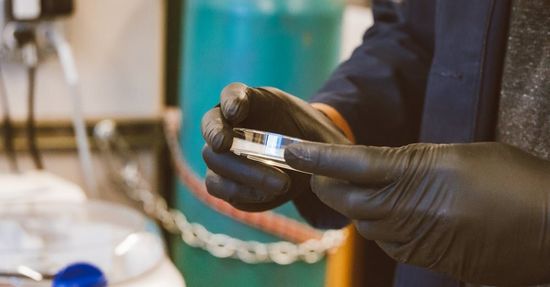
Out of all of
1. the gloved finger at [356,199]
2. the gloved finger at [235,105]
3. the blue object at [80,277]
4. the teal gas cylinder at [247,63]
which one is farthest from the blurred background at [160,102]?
the gloved finger at [356,199]

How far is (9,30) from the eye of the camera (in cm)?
126

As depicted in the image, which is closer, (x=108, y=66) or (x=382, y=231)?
(x=382, y=231)

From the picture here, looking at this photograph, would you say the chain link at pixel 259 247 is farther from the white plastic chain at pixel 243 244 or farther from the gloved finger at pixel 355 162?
the gloved finger at pixel 355 162

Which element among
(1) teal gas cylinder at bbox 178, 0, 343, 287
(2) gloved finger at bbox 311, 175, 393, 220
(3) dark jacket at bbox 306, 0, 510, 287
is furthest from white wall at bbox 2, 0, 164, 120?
(2) gloved finger at bbox 311, 175, 393, 220

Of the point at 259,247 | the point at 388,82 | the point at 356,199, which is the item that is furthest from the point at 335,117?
the point at 259,247

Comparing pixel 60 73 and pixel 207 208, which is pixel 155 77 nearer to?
pixel 60 73

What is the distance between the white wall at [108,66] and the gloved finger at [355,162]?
862 millimetres

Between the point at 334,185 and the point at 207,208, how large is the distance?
0.70 meters

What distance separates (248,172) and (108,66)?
735 millimetres

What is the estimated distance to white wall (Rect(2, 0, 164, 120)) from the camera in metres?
1.36

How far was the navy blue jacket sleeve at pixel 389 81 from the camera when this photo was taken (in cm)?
95

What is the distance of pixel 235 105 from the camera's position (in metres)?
0.73

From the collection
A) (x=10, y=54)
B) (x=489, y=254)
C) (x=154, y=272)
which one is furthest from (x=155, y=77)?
(x=489, y=254)

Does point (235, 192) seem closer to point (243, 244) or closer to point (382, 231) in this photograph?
point (382, 231)
